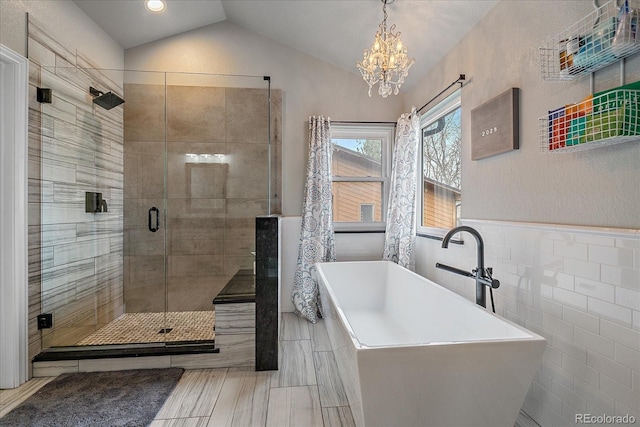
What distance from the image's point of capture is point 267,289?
222cm

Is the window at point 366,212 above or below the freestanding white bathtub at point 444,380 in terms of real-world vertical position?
above

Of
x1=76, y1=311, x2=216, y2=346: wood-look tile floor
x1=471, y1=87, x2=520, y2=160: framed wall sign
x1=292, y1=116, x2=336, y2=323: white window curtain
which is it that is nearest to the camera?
x1=471, y1=87, x2=520, y2=160: framed wall sign

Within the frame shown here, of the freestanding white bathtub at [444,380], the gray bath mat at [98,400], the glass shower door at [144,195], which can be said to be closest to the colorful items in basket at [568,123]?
the freestanding white bathtub at [444,380]

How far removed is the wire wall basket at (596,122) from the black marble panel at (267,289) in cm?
163

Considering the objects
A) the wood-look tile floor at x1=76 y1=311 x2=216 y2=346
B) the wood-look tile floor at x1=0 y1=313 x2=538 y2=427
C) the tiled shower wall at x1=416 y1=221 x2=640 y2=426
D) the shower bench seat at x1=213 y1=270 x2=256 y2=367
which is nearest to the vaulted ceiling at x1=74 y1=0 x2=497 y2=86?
the tiled shower wall at x1=416 y1=221 x2=640 y2=426

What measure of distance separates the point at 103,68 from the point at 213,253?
1956 millimetres

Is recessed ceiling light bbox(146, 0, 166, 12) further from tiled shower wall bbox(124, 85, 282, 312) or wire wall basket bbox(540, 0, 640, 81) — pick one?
wire wall basket bbox(540, 0, 640, 81)

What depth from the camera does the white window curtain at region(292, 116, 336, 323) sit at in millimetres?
3205

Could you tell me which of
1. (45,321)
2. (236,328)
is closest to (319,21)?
(236,328)

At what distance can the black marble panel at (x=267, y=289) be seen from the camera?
2.19m

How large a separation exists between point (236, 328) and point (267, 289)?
1.21 feet

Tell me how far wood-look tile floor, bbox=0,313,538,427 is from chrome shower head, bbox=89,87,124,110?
84.9 inches

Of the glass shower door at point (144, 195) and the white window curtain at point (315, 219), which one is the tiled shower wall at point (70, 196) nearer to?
the glass shower door at point (144, 195)

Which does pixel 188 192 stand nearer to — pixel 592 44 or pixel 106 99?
pixel 106 99
